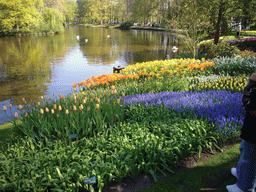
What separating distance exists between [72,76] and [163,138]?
823 cm

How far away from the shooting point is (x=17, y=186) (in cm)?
234

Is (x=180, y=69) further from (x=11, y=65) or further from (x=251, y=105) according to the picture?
(x=11, y=65)

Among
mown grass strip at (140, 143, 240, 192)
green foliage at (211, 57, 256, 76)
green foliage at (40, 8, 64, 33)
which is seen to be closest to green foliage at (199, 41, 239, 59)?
green foliage at (211, 57, 256, 76)

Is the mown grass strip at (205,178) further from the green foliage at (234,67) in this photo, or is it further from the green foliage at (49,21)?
the green foliage at (49,21)

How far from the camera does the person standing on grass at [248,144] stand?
213cm

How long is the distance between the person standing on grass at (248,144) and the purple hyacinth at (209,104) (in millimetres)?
1003

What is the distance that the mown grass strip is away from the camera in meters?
2.55

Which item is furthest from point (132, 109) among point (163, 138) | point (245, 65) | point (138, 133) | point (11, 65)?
point (11, 65)

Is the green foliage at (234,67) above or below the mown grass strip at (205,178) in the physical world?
above

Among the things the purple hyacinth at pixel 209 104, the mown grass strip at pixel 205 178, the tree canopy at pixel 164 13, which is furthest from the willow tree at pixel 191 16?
the mown grass strip at pixel 205 178

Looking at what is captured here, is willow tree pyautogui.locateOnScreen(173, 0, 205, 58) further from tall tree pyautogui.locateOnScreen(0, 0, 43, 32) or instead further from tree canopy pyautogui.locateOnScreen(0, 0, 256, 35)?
tall tree pyautogui.locateOnScreen(0, 0, 43, 32)

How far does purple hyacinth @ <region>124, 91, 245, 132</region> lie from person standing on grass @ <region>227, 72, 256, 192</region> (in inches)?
39.5

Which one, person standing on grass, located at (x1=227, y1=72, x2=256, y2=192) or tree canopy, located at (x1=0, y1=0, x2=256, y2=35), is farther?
tree canopy, located at (x1=0, y1=0, x2=256, y2=35)

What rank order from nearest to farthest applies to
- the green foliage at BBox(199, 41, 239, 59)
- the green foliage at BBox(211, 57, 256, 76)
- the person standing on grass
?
1. the person standing on grass
2. the green foliage at BBox(211, 57, 256, 76)
3. the green foliage at BBox(199, 41, 239, 59)
